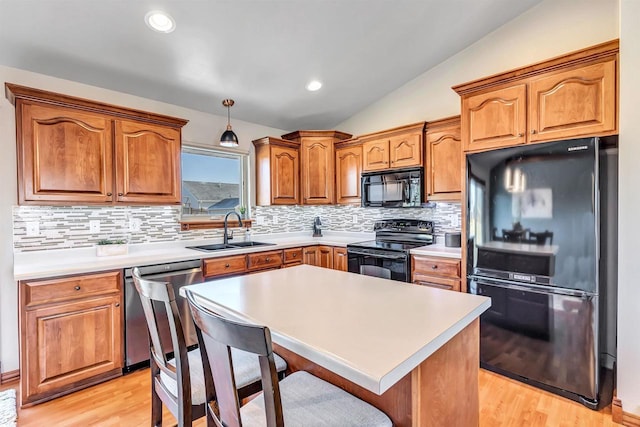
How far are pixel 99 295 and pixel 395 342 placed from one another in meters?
2.29

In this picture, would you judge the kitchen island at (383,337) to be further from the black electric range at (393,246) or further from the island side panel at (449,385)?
the black electric range at (393,246)

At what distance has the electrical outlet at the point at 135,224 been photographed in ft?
9.62

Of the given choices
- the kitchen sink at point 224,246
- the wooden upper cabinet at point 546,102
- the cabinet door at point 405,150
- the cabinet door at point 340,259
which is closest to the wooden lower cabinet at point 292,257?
the kitchen sink at point 224,246

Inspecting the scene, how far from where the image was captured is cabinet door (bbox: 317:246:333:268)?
376 centimetres

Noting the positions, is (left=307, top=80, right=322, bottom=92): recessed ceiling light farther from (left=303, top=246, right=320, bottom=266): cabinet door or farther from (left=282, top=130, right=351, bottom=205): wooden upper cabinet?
(left=303, top=246, right=320, bottom=266): cabinet door

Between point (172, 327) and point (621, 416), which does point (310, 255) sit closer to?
point (172, 327)

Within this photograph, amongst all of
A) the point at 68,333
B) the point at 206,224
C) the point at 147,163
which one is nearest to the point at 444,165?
the point at 206,224

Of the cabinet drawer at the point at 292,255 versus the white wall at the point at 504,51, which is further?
the cabinet drawer at the point at 292,255

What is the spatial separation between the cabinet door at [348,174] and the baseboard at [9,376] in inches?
131

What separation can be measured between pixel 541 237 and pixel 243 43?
104 inches

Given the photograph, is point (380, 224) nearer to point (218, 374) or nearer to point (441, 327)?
point (441, 327)

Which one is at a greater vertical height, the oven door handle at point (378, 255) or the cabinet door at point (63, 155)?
the cabinet door at point (63, 155)

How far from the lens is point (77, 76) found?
99.8 inches

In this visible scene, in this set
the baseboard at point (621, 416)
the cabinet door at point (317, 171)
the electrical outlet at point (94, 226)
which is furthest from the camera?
the cabinet door at point (317, 171)
